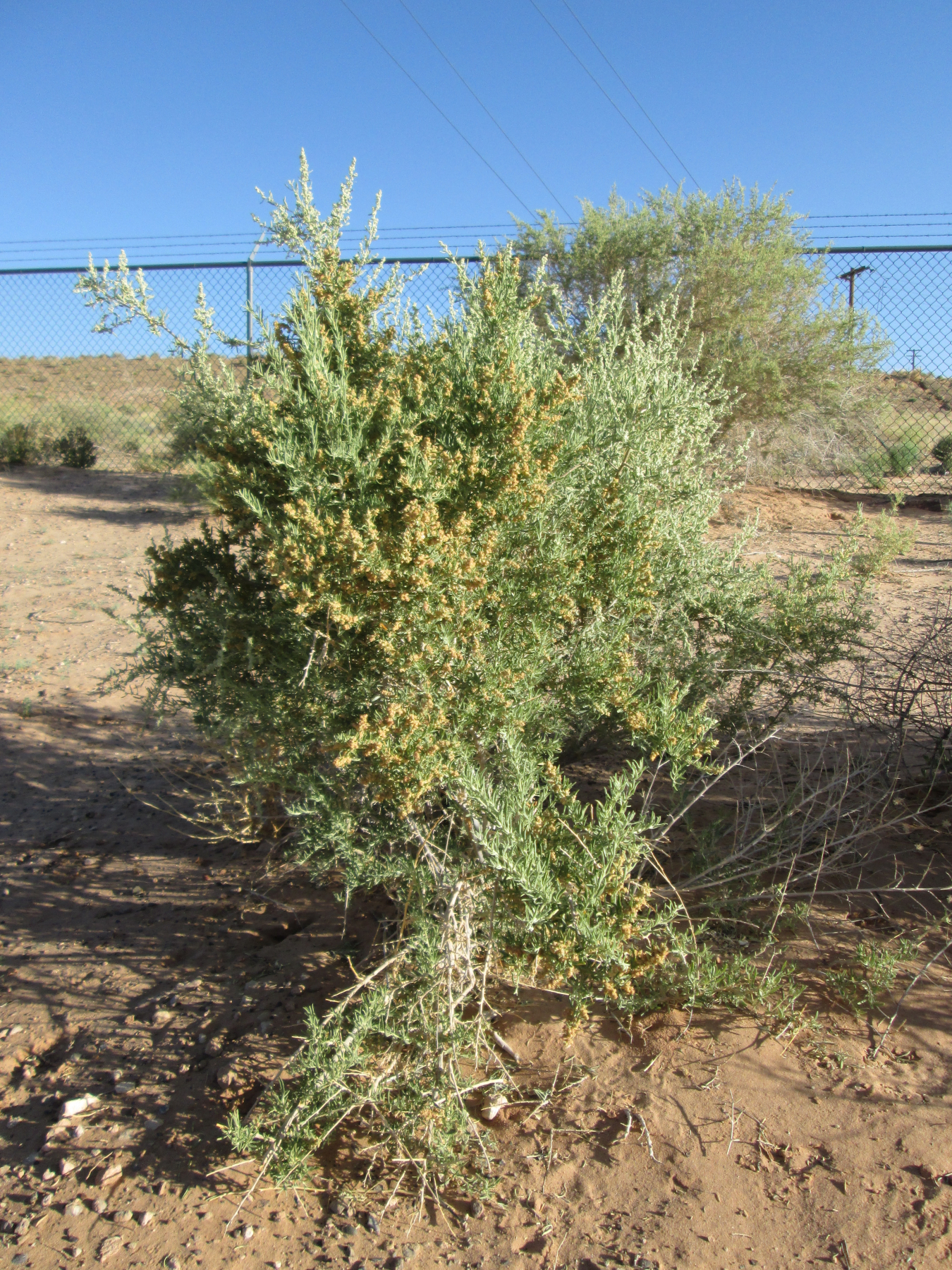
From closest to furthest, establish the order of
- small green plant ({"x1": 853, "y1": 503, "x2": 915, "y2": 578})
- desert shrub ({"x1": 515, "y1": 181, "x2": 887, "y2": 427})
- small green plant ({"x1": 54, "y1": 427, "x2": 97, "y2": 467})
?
small green plant ({"x1": 853, "y1": 503, "x2": 915, "y2": 578}), desert shrub ({"x1": 515, "y1": 181, "x2": 887, "y2": 427}), small green plant ({"x1": 54, "y1": 427, "x2": 97, "y2": 467})

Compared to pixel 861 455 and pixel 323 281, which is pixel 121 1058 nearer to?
pixel 323 281

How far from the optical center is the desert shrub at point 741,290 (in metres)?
8.48

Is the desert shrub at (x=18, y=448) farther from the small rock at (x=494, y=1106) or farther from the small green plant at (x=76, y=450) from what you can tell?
the small rock at (x=494, y=1106)

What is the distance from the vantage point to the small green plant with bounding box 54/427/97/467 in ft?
39.5

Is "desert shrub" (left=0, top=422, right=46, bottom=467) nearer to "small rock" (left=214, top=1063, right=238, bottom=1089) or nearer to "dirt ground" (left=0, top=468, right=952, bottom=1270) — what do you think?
"dirt ground" (left=0, top=468, right=952, bottom=1270)

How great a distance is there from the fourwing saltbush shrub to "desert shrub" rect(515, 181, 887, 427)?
20.5 ft

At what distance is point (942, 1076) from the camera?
227 cm

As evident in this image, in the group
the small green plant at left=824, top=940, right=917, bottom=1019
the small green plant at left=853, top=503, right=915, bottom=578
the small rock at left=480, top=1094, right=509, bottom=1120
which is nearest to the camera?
the small rock at left=480, top=1094, right=509, bottom=1120

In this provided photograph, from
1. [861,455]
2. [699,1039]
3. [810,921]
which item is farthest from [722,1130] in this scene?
[861,455]

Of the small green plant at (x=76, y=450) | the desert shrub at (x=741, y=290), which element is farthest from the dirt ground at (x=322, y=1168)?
the small green plant at (x=76, y=450)

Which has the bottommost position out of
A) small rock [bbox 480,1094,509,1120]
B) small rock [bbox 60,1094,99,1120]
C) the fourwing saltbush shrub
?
small rock [bbox 60,1094,99,1120]

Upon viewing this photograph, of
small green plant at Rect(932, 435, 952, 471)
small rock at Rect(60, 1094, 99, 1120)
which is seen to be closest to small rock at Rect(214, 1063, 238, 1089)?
small rock at Rect(60, 1094, 99, 1120)

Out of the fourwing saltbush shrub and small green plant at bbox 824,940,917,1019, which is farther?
small green plant at bbox 824,940,917,1019

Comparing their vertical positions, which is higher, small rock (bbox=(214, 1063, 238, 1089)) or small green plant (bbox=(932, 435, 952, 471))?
small green plant (bbox=(932, 435, 952, 471))
